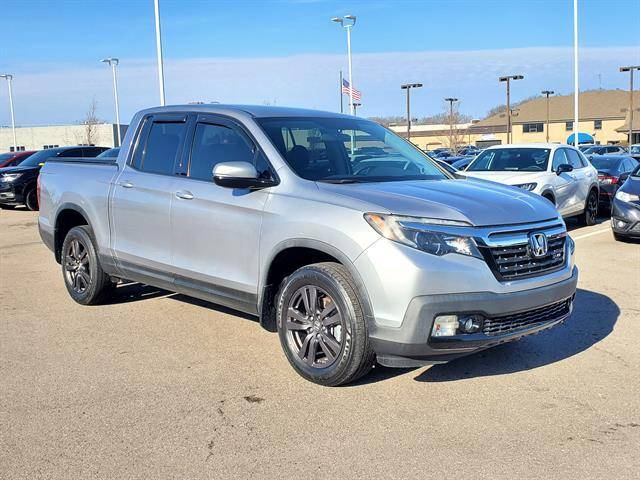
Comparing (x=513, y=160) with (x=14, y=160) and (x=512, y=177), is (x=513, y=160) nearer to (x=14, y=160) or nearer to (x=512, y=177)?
(x=512, y=177)

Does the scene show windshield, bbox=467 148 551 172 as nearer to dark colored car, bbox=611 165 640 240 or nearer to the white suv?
the white suv

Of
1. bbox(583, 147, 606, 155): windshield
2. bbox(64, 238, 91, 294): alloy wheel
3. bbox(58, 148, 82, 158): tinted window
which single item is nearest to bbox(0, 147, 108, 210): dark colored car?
bbox(58, 148, 82, 158): tinted window

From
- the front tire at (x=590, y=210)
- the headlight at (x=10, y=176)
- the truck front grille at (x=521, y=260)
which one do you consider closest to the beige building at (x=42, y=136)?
the headlight at (x=10, y=176)

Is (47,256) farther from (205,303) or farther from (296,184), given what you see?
(296,184)

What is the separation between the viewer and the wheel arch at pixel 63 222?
698cm

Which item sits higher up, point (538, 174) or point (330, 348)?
point (538, 174)

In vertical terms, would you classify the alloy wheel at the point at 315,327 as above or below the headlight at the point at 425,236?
below

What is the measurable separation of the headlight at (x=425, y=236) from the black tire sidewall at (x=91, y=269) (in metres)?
3.56

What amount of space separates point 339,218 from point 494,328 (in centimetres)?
119

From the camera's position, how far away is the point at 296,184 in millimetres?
4715

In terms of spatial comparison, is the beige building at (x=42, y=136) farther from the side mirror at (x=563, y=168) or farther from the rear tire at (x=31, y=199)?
the side mirror at (x=563, y=168)

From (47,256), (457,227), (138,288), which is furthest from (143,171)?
(47,256)

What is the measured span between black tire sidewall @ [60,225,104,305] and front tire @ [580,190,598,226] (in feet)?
32.9

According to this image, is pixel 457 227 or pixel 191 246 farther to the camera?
pixel 191 246
